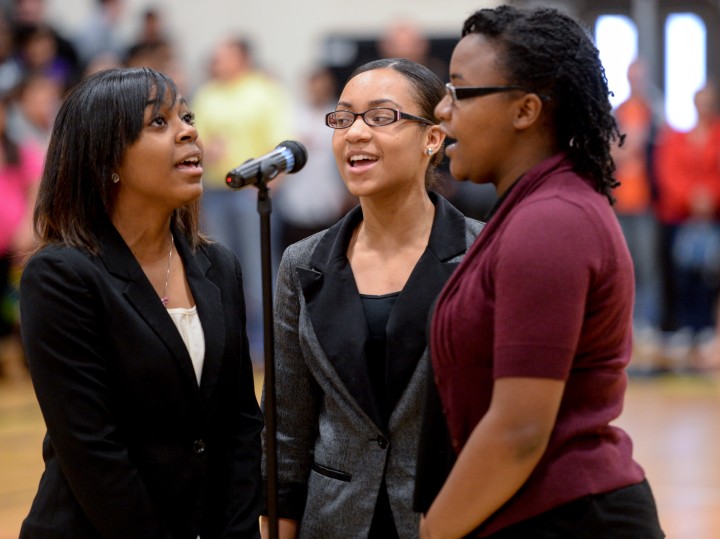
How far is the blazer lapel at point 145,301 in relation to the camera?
2.45 metres

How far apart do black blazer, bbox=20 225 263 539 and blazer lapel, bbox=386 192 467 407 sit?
0.39 metres

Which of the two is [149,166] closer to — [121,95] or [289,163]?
[121,95]

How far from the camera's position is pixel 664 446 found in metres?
6.01

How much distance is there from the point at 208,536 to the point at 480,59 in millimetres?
1273

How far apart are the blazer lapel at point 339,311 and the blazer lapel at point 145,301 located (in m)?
0.32

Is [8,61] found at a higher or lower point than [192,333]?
higher

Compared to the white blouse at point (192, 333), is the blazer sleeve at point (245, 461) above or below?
below

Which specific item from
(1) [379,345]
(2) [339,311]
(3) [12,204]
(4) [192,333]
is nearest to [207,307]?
(4) [192,333]

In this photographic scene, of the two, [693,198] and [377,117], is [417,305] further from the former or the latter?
[693,198]

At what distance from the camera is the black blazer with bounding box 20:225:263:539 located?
2344 mm

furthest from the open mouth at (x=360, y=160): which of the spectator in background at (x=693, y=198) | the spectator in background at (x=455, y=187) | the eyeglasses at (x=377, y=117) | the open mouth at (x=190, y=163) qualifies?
the spectator in background at (x=693, y=198)

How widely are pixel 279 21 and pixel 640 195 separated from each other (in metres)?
4.14

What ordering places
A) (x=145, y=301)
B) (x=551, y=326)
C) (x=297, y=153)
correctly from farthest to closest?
(x=145, y=301) → (x=297, y=153) → (x=551, y=326)

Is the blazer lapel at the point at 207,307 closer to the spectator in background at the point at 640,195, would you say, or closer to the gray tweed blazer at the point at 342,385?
the gray tweed blazer at the point at 342,385
